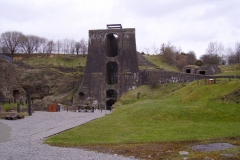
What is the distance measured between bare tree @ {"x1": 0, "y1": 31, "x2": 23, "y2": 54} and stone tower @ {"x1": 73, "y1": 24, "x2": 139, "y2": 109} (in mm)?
31196

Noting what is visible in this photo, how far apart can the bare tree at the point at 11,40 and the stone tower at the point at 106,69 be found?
31.2m

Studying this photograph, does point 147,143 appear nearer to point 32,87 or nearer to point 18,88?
point 18,88

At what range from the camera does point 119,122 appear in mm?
19719

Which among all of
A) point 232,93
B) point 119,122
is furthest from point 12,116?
point 232,93

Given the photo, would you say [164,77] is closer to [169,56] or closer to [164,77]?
[164,77]

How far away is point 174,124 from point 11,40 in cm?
6068

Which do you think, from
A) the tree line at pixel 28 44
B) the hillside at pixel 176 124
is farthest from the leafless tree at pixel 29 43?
the hillside at pixel 176 124

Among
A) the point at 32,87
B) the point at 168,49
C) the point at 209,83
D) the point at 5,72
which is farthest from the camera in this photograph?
the point at 168,49

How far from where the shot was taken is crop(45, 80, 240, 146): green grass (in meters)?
13.4

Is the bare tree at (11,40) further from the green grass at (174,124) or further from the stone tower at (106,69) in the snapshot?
the green grass at (174,124)

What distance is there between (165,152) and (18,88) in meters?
33.5

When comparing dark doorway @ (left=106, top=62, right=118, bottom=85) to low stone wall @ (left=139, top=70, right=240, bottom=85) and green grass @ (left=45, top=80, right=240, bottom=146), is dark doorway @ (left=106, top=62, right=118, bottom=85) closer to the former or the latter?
low stone wall @ (left=139, top=70, right=240, bottom=85)

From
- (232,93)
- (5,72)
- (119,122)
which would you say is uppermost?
(5,72)

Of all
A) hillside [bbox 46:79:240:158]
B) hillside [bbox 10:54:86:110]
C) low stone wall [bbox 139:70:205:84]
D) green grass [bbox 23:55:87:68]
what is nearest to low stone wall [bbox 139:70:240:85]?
low stone wall [bbox 139:70:205:84]
